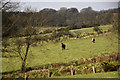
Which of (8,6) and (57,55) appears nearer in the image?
(8,6)

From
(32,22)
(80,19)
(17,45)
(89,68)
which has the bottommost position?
(89,68)

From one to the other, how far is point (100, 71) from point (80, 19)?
53.9 meters

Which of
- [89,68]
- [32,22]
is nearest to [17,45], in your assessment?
[32,22]

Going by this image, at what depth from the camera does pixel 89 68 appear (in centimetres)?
1378

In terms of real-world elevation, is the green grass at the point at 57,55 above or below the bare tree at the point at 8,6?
below

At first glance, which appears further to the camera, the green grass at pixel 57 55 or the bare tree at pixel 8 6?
the green grass at pixel 57 55

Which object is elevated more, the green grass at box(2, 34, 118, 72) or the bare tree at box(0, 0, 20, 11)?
the bare tree at box(0, 0, 20, 11)

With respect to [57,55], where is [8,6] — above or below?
above

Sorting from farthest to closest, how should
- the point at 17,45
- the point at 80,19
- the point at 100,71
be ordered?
the point at 80,19 < the point at 17,45 < the point at 100,71

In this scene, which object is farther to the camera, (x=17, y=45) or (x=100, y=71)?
(x=17, y=45)

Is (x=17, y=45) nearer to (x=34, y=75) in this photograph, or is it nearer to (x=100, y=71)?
(x=34, y=75)

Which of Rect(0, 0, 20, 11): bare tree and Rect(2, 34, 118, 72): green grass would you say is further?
Rect(2, 34, 118, 72): green grass

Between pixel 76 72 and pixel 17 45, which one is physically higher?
pixel 17 45

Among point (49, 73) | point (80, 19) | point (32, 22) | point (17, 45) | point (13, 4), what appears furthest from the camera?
point (80, 19)
